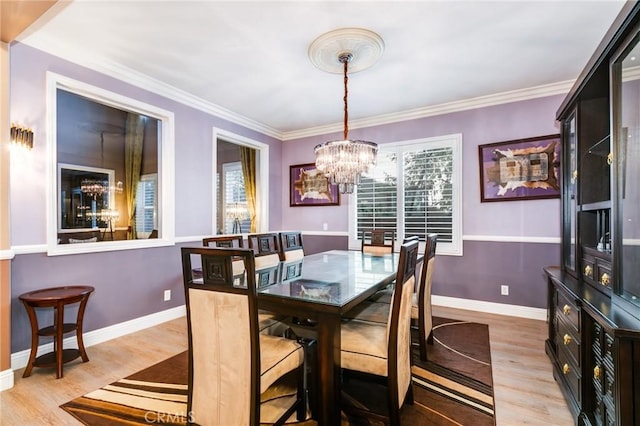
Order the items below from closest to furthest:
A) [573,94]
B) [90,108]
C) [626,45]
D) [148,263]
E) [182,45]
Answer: [626,45]
[573,94]
[182,45]
[148,263]
[90,108]

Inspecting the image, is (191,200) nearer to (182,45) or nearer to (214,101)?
(214,101)

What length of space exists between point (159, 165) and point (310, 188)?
2374 millimetres

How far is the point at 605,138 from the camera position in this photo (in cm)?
202

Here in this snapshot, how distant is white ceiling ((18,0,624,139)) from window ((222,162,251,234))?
192cm

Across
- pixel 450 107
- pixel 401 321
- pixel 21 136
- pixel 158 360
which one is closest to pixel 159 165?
pixel 21 136

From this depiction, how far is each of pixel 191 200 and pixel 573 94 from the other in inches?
155

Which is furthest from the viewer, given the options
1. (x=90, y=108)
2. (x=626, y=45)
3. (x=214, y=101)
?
(x=214, y=101)

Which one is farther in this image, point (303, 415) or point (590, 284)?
point (590, 284)

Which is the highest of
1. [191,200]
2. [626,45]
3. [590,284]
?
[626,45]

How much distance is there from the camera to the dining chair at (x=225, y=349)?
1.39 metres

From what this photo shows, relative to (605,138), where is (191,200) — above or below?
below

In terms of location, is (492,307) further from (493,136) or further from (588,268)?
(493,136)

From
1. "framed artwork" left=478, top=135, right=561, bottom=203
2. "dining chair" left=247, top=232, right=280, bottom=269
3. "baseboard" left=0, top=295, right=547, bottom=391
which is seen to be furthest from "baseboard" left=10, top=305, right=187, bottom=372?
"framed artwork" left=478, top=135, right=561, bottom=203

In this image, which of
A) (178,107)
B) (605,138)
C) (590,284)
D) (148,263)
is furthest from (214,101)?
(590,284)
